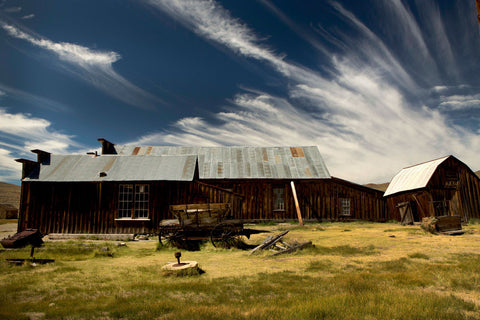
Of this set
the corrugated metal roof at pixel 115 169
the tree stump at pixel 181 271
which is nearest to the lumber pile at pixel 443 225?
the corrugated metal roof at pixel 115 169

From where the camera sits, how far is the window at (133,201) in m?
18.8

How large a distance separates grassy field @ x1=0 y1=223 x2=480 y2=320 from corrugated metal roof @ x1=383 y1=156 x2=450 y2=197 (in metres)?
13.6

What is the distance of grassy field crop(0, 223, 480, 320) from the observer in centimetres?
526

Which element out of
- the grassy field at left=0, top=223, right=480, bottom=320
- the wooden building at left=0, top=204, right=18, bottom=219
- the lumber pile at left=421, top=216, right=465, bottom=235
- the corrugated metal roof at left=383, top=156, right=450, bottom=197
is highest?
the corrugated metal roof at left=383, top=156, right=450, bottom=197

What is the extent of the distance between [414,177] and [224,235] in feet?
63.4

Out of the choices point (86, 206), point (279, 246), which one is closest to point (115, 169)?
point (86, 206)

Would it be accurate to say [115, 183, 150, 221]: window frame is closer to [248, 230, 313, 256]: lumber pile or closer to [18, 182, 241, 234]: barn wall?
[18, 182, 241, 234]: barn wall

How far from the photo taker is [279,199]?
2631 centimetres

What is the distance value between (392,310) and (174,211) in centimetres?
1000

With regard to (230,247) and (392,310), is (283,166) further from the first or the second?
(392,310)

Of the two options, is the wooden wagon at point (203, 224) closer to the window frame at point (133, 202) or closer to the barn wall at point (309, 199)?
the window frame at point (133, 202)

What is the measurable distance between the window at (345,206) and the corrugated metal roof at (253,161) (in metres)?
2.49

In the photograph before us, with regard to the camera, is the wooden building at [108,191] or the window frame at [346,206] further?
the window frame at [346,206]

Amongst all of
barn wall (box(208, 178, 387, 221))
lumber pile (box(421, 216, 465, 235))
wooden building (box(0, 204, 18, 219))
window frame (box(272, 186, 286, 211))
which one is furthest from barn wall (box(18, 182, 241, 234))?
wooden building (box(0, 204, 18, 219))
